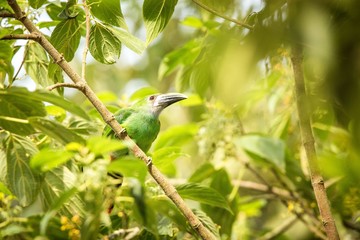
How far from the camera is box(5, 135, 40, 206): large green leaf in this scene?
7.38ft

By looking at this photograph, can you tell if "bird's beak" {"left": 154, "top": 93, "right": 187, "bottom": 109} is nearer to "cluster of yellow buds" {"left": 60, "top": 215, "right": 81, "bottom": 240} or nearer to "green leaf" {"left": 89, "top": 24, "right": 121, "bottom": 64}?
"green leaf" {"left": 89, "top": 24, "right": 121, "bottom": 64}

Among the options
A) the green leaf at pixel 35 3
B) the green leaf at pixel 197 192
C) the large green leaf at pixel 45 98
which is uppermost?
the green leaf at pixel 35 3

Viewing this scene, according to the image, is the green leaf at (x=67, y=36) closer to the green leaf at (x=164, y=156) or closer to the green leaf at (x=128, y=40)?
the green leaf at (x=128, y=40)

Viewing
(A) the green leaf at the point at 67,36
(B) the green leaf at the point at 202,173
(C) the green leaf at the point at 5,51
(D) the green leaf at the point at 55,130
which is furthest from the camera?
(B) the green leaf at the point at 202,173

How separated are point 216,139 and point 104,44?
Result: 132 centimetres

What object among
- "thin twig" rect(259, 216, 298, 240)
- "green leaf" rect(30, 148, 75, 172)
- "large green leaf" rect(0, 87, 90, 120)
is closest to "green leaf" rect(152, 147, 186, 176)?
"large green leaf" rect(0, 87, 90, 120)

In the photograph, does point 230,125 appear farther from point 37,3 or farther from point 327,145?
point 37,3

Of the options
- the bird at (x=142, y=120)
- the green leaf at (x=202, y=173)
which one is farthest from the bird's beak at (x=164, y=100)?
the green leaf at (x=202, y=173)

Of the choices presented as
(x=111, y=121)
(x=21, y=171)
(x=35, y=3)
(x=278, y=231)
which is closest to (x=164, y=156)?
(x=111, y=121)

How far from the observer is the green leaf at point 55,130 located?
1.81 m

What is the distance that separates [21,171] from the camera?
7.47 ft

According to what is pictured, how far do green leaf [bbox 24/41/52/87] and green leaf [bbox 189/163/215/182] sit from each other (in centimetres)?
103

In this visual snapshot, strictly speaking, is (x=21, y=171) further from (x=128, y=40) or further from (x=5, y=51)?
(x=128, y=40)

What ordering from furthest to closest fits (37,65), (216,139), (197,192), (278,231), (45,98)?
1. (278,231)
2. (216,139)
3. (37,65)
4. (197,192)
5. (45,98)
